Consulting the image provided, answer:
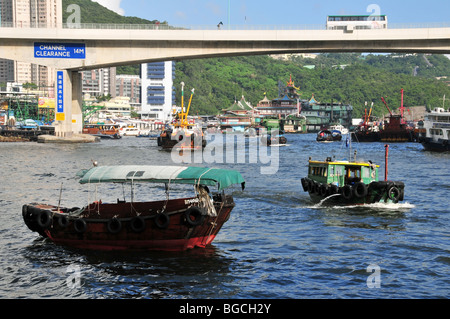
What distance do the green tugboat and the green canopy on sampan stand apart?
889 cm

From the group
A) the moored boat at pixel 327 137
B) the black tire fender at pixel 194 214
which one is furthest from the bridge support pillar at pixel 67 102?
the black tire fender at pixel 194 214

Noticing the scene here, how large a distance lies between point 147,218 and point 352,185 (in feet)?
39.1

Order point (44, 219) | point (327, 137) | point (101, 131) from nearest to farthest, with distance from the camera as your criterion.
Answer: point (44, 219), point (327, 137), point (101, 131)

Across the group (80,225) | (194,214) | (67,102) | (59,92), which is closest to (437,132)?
(67,102)

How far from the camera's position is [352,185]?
88.8 feet

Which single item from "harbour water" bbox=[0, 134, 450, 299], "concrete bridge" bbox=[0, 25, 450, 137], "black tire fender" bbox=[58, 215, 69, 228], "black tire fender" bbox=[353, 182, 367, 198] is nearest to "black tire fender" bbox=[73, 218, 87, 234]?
"black tire fender" bbox=[58, 215, 69, 228]

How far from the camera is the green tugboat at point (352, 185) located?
86.6 feet

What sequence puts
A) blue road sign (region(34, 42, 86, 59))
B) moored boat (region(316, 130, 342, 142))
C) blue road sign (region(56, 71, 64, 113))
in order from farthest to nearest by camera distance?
moored boat (region(316, 130, 342, 142))
blue road sign (region(56, 71, 64, 113))
blue road sign (region(34, 42, 86, 59))

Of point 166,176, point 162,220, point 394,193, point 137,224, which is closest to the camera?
point 162,220

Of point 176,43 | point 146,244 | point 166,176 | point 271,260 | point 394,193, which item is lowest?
point 271,260

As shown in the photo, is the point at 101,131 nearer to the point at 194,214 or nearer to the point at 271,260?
the point at 194,214

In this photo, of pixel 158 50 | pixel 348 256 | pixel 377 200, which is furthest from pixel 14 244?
pixel 158 50

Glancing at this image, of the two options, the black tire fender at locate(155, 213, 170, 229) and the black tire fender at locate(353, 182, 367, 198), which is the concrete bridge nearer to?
the black tire fender at locate(353, 182, 367, 198)

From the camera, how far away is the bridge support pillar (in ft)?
230
